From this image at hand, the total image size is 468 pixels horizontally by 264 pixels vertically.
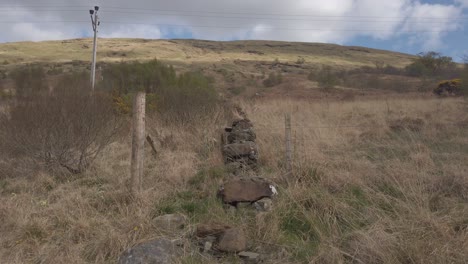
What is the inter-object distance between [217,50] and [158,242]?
90.9 metres

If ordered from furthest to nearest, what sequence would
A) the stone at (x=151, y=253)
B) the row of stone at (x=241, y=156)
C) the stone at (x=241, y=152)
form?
1. the stone at (x=241, y=152)
2. the row of stone at (x=241, y=156)
3. the stone at (x=151, y=253)

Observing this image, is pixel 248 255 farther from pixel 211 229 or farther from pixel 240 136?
pixel 240 136

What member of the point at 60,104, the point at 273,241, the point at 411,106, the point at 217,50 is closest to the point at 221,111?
the point at 60,104

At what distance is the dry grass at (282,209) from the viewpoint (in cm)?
406

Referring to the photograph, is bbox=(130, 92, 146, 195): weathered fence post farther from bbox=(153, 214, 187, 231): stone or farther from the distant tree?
the distant tree

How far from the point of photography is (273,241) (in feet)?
14.4

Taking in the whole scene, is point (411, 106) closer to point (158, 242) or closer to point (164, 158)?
point (164, 158)

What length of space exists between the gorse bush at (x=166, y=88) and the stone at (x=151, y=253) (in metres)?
8.20

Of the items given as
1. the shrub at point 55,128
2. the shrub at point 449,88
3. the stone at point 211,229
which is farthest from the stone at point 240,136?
the shrub at point 449,88

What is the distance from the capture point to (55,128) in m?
7.32

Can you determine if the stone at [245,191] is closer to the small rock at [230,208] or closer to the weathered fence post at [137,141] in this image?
the small rock at [230,208]

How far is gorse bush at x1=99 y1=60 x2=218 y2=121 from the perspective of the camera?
12.7m

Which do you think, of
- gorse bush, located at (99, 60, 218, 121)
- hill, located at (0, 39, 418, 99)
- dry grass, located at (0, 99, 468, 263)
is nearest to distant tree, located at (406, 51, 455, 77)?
hill, located at (0, 39, 418, 99)

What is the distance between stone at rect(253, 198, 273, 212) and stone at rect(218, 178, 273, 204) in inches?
2.8
